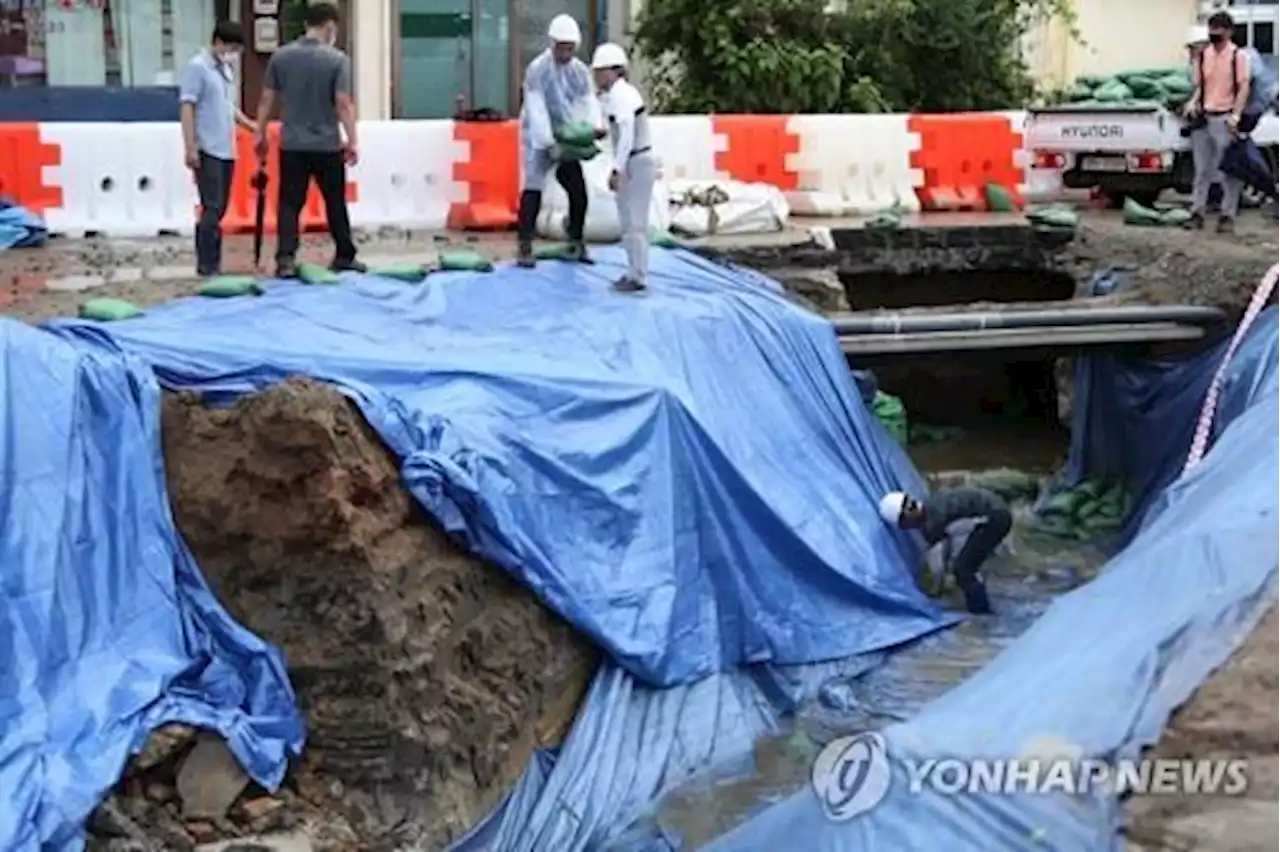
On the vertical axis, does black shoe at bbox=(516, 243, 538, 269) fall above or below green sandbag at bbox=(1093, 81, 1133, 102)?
below

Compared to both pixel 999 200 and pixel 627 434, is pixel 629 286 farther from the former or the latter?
pixel 999 200

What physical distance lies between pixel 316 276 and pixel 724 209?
16.0 ft

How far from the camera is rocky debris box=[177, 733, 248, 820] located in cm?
816

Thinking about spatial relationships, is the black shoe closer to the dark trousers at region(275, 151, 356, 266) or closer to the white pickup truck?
the dark trousers at region(275, 151, 356, 266)

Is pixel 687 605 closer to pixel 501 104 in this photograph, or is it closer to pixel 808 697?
pixel 808 697

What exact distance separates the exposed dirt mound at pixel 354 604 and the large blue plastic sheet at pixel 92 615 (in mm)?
191

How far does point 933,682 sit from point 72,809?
529 cm

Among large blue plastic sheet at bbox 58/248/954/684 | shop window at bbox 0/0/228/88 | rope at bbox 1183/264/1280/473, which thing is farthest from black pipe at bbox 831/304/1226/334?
shop window at bbox 0/0/228/88

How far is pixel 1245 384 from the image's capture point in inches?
485

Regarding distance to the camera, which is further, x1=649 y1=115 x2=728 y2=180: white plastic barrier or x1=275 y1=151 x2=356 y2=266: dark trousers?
x1=649 y1=115 x2=728 y2=180: white plastic barrier

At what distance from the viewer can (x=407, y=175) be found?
16281mm

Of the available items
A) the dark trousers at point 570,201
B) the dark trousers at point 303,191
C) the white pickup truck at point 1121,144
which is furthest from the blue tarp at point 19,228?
the white pickup truck at point 1121,144

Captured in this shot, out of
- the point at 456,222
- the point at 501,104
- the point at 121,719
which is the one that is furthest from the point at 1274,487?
the point at 501,104

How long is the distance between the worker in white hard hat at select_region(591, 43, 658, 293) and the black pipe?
1.72 m
